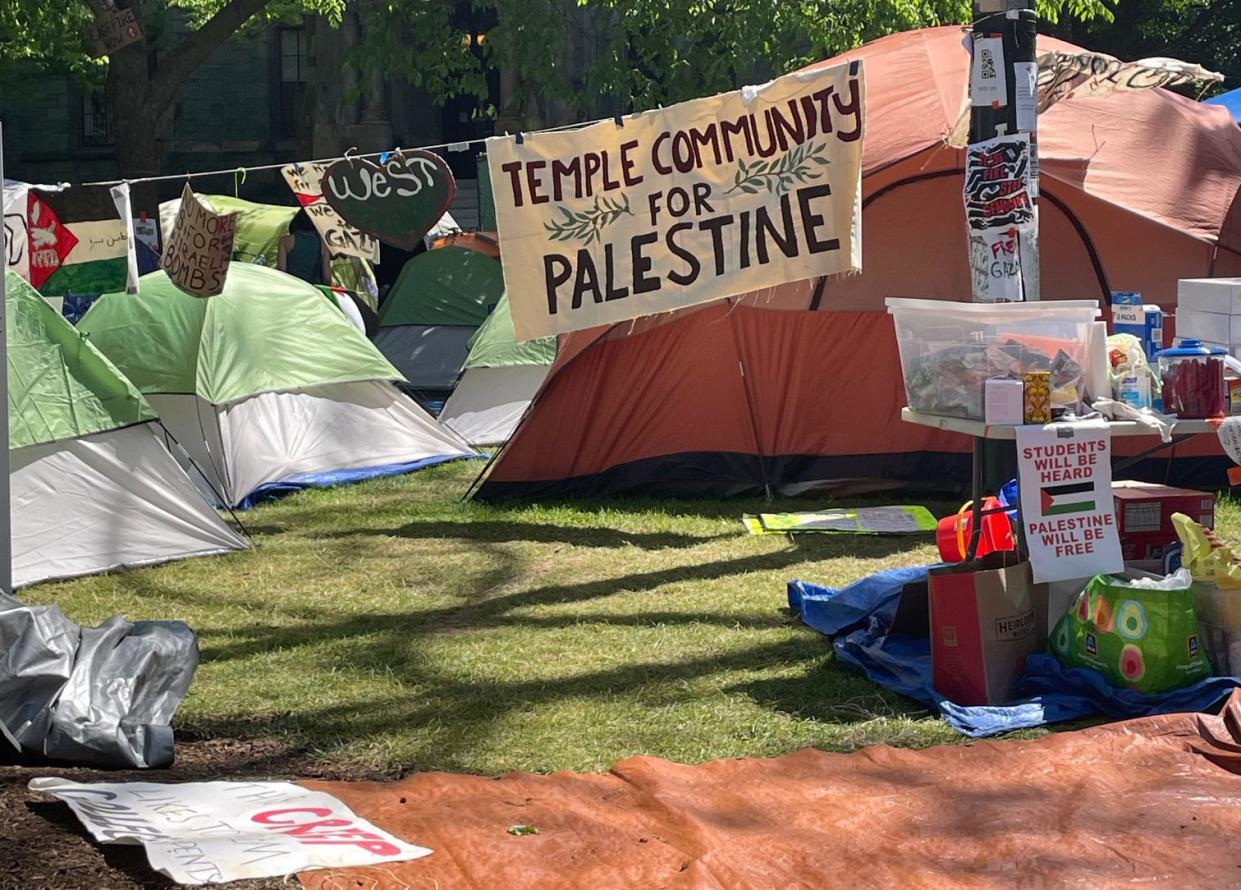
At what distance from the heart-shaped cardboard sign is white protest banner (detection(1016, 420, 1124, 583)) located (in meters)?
4.33

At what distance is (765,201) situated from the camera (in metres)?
7.36

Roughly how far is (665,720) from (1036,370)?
61.7 inches

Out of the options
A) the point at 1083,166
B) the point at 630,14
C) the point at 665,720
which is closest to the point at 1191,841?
the point at 665,720

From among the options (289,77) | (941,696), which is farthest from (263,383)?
(289,77)

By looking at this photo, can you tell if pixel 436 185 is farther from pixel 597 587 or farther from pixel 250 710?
pixel 250 710

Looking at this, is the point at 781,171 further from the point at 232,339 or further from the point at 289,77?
the point at 289,77

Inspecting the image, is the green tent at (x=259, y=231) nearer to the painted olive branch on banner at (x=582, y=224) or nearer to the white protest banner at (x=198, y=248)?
the white protest banner at (x=198, y=248)

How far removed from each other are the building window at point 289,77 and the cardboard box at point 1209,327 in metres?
23.7

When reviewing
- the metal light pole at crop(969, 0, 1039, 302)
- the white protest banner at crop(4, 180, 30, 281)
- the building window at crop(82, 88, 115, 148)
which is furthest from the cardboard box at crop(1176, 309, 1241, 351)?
the building window at crop(82, 88, 115, 148)

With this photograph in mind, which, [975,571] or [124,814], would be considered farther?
[975,571]

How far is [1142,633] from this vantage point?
4.57 metres

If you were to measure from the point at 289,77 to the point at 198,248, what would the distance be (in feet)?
66.8

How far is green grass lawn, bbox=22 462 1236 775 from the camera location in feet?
15.4

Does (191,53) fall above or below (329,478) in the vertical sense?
above
